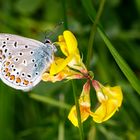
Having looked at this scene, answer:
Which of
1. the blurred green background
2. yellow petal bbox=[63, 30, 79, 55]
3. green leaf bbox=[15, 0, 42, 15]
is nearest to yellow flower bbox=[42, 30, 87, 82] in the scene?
yellow petal bbox=[63, 30, 79, 55]

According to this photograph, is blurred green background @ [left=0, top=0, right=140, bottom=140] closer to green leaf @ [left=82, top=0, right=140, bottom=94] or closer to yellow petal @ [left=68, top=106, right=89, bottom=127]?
yellow petal @ [left=68, top=106, right=89, bottom=127]

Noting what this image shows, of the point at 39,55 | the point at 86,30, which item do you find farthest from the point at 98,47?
the point at 39,55

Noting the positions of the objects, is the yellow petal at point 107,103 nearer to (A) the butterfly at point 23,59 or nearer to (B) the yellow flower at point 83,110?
(B) the yellow flower at point 83,110

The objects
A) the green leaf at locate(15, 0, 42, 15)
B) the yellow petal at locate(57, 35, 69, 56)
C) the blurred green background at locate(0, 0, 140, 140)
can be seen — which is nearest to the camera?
the yellow petal at locate(57, 35, 69, 56)

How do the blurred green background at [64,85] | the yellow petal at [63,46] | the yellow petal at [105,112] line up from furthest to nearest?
the blurred green background at [64,85], the yellow petal at [63,46], the yellow petal at [105,112]

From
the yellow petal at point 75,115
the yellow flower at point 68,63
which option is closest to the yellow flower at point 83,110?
the yellow petal at point 75,115

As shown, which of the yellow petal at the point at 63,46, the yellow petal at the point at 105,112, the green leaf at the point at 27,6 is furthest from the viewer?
the green leaf at the point at 27,6

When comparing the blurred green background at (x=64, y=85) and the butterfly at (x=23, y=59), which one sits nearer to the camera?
the butterfly at (x=23, y=59)

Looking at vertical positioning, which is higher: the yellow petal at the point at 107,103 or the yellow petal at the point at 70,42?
Result: the yellow petal at the point at 70,42
